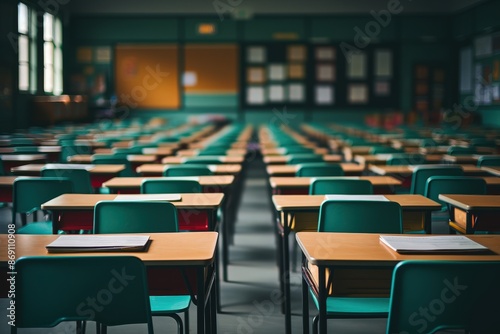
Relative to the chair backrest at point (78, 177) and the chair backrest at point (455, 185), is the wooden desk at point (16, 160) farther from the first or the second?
the chair backrest at point (455, 185)

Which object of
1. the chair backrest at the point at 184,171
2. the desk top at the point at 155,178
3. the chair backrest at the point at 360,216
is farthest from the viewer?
the chair backrest at the point at 184,171

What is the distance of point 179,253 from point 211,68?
56.8 feet

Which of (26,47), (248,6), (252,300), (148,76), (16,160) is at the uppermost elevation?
(248,6)

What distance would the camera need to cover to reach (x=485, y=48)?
15.9m

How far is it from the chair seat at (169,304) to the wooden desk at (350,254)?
535 mm

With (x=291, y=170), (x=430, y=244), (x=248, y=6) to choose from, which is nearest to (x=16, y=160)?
(x=291, y=170)

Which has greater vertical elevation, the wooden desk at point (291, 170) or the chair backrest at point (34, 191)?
the wooden desk at point (291, 170)

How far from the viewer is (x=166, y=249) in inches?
89.2

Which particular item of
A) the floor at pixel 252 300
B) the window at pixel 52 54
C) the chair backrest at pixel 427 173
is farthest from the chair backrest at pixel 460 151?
the window at pixel 52 54

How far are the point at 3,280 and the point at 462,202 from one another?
2310 mm

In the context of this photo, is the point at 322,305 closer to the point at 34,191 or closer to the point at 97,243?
the point at 97,243

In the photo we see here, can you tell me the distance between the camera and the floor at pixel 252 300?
3.48 meters

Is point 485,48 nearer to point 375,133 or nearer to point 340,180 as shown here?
point 375,133

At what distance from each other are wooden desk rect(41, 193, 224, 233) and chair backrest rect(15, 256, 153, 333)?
54.3 inches
